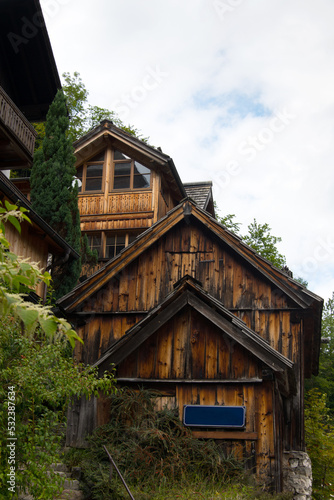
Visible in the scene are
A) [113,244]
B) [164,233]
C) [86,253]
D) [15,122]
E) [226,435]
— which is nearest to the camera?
[226,435]

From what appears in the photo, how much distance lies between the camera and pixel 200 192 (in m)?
26.8

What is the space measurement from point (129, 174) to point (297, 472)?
14.5 meters

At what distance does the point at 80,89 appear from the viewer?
36812 mm

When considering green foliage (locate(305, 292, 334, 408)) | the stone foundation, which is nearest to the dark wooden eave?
the stone foundation

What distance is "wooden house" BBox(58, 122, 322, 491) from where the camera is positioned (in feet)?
33.6

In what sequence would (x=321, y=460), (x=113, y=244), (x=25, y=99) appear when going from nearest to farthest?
(x=321, y=460) < (x=25, y=99) < (x=113, y=244)

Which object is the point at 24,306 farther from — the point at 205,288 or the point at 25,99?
the point at 25,99

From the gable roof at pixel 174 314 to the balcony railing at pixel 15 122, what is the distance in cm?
675

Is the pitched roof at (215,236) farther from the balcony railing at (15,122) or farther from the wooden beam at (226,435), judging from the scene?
the balcony railing at (15,122)

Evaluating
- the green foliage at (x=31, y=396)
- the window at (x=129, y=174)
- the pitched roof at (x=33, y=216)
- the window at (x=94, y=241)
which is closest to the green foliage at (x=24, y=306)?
the green foliage at (x=31, y=396)

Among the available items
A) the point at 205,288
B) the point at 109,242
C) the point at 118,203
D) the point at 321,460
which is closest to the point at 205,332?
the point at 205,288

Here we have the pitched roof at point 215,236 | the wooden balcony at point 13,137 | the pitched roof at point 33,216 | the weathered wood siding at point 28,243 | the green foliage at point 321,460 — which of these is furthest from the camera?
the green foliage at point 321,460

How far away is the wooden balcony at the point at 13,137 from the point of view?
1432 centimetres

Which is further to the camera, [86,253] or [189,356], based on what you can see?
[86,253]
